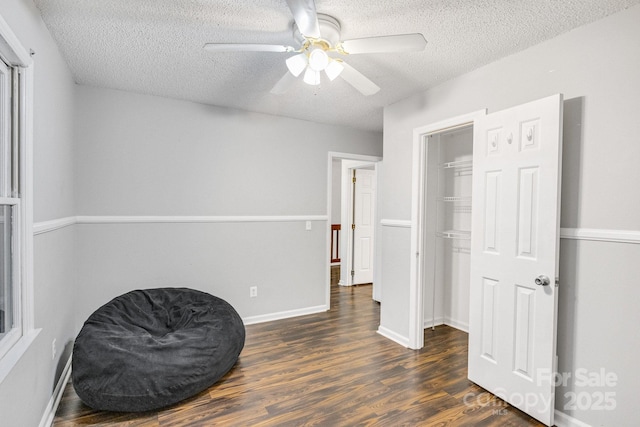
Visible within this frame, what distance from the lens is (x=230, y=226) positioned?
3549 millimetres

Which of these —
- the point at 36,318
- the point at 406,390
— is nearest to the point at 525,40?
the point at 406,390

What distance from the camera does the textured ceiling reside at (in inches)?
67.3

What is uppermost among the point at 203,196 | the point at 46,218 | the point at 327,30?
the point at 327,30

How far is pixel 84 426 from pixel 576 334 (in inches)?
117

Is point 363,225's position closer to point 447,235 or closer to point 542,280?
point 447,235

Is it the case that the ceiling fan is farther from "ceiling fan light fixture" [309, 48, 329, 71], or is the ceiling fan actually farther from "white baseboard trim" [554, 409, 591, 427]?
"white baseboard trim" [554, 409, 591, 427]

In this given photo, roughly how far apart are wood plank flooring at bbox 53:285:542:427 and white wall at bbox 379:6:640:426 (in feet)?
1.84

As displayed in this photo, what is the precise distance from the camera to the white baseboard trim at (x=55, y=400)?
1.87 m

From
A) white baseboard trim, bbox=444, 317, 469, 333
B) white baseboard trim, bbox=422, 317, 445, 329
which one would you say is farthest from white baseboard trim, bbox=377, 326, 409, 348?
white baseboard trim, bbox=444, 317, 469, 333

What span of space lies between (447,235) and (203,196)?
2688mm

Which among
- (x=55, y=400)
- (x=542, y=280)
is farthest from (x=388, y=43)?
(x=55, y=400)

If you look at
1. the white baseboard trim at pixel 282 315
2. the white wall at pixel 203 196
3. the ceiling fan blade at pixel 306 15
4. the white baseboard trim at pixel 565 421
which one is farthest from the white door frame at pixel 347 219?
the ceiling fan blade at pixel 306 15

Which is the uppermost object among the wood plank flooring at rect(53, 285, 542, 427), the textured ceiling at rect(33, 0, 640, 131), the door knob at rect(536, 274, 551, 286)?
the textured ceiling at rect(33, 0, 640, 131)

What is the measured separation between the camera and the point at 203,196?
341cm
